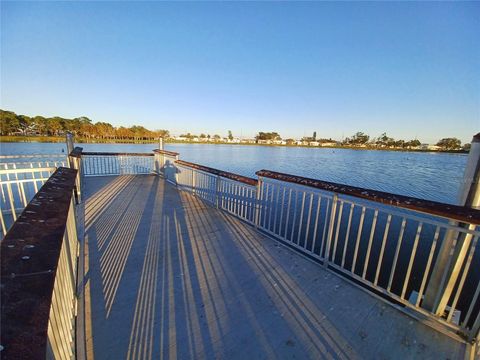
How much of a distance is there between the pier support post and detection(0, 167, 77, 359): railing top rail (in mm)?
2771

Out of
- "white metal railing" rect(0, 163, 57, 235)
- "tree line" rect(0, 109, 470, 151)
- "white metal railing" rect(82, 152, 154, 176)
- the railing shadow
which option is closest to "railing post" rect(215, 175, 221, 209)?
the railing shadow

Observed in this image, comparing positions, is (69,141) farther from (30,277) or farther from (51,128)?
(51,128)

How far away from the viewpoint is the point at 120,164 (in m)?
8.69

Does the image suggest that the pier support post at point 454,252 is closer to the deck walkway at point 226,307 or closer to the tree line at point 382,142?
the deck walkway at point 226,307

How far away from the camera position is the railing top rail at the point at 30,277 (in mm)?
593

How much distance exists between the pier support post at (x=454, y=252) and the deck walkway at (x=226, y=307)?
300 millimetres

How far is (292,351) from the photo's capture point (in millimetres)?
1728

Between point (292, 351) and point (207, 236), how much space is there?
7.02ft

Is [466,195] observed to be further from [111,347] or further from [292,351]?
[111,347]

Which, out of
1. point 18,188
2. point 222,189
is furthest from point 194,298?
point 18,188

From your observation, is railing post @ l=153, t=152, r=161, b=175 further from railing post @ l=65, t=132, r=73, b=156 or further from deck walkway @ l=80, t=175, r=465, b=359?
deck walkway @ l=80, t=175, r=465, b=359

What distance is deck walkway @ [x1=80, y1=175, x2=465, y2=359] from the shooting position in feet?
5.73

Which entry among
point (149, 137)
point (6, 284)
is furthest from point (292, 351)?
point (149, 137)

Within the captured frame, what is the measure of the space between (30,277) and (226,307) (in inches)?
67.3
